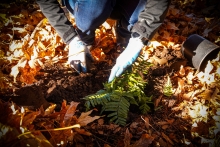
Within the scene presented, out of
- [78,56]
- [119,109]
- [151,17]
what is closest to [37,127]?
[119,109]

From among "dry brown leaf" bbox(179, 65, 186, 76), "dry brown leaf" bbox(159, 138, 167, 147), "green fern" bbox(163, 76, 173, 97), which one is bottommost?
"dry brown leaf" bbox(159, 138, 167, 147)

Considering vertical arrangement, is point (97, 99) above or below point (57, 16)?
below

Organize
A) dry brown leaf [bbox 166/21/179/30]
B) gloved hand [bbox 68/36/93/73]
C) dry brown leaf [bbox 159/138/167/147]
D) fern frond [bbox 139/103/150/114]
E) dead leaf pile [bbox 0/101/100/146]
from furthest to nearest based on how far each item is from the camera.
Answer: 1. dry brown leaf [bbox 166/21/179/30]
2. gloved hand [bbox 68/36/93/73]
3. fern frond [bbox 139/103/150/114]
4. dry brown leaf [bbox 159/138/167/147]
5. dead leaf pile [bbox 0/101/100/146]

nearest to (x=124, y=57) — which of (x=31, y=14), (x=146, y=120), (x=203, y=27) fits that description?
(x=146, y=120)

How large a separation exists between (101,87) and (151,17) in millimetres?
847

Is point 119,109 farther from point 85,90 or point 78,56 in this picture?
point 78,56

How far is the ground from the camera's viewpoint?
1.47 meters

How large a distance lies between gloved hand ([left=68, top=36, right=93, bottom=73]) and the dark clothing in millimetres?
82

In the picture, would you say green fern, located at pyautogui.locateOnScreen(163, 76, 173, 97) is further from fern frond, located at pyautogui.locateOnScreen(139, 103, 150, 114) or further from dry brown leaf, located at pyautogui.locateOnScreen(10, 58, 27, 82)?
dry brown leaf, located at pyautogui.locateOnScreen(10, 58, 27, 82)

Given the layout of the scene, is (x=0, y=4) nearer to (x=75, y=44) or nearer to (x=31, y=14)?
(x=31, y=14)

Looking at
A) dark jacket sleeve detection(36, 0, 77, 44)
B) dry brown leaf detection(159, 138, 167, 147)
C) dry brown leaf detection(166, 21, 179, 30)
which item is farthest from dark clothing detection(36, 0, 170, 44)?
dry brown leaf detection(159, 138, 167, 147)

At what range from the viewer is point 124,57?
1956mm

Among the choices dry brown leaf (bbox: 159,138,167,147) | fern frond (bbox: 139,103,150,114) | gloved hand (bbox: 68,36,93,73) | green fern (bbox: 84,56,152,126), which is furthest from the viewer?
gloved hand (bbox: 68,36,93,73)

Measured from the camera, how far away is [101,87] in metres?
1.95
